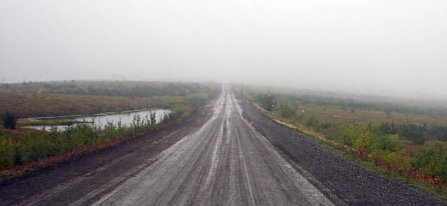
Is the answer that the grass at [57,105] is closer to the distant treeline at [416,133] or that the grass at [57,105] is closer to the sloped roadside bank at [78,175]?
the sloped roadside bank at [78,175]

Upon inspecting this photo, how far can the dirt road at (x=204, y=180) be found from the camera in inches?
431

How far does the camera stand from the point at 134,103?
59.3 metres

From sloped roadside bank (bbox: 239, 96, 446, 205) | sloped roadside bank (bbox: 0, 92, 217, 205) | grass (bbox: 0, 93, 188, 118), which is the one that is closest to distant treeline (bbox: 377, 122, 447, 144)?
sloped roadside bank (bbox: 239, 96, 446, 205)

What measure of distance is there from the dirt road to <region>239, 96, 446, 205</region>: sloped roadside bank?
37mm

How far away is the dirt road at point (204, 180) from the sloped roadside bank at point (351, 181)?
37 millimetres

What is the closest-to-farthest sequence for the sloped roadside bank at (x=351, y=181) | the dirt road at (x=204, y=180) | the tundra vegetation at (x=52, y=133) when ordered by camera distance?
1. the dirt road at (x=204, y=180)
2. the sloped roadside bank at (x=351, y=181)
3. the tundra vegetation at (x=52, y=133)

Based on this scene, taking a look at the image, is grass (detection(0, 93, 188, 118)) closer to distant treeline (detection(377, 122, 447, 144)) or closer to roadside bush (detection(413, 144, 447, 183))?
distant treeline (detection(377, 122, 447, 144))

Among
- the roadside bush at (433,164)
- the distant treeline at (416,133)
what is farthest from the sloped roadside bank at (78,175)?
the distant treeline at (416,133)

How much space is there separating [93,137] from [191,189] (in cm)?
1249

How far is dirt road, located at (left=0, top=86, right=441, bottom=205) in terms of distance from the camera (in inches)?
431

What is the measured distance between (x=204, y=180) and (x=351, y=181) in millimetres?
5638

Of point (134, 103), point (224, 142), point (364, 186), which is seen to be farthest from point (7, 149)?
point (134, 103)

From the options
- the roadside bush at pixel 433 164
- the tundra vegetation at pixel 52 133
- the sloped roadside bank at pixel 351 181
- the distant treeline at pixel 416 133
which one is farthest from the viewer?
the distant treeline at pixel 416 133

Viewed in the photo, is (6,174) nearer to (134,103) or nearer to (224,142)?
(224,142)
